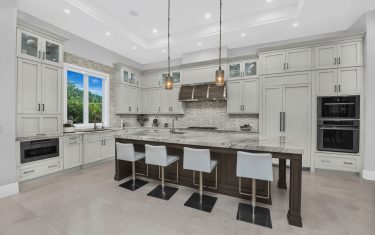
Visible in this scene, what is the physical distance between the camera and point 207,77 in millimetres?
5352

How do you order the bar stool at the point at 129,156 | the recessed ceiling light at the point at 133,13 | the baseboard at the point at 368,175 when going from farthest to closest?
1. the recessed ceiling light at the point at 133,13
2. the baseboard at the point at 368,175
3. the bar stool at the point at 129,156

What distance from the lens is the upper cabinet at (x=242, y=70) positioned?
4777 mm

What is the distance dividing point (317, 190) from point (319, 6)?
343cm

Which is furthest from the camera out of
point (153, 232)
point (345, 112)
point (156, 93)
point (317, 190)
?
A: point (156, 93)

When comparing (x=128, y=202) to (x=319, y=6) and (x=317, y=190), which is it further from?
(x=319, y=6)

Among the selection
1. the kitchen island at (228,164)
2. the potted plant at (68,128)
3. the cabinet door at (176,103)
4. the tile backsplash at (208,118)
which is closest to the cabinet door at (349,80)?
the tile backsplash at (208,118)

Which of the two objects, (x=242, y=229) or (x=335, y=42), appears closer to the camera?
(x=242, y=229)

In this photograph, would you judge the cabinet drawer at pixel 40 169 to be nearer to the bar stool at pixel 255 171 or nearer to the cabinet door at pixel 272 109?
the bar stool at pixel 255 171

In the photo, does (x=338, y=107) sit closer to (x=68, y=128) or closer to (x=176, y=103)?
(x=176, y=103)

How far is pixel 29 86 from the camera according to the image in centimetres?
329

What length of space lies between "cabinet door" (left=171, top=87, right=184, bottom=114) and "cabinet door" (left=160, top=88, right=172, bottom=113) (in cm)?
16

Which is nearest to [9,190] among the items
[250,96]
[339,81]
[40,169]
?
[40,169]

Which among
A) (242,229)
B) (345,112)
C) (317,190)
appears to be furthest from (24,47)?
(345,112)

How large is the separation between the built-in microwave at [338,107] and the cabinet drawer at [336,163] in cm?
93
